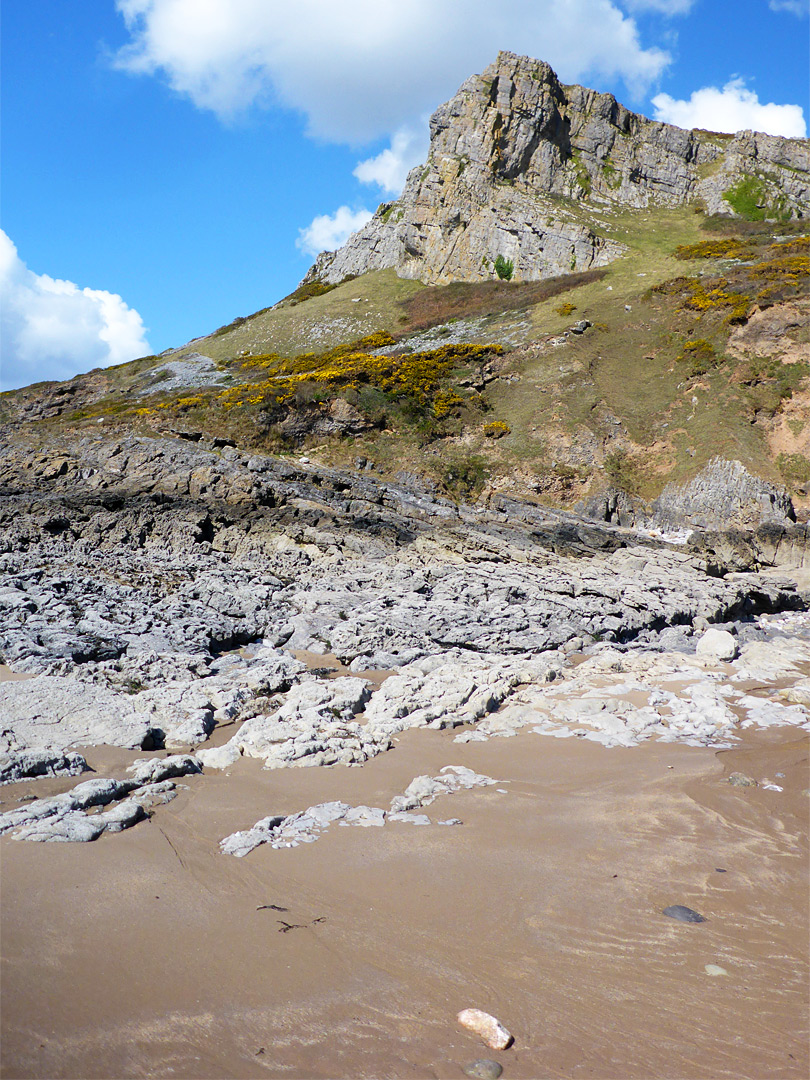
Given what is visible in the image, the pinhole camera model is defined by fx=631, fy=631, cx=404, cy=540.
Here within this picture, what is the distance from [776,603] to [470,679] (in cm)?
1166

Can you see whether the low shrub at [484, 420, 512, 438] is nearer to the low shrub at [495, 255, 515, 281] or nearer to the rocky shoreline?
the rocky shoreline

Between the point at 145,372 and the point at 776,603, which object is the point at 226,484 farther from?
the point at 145,372

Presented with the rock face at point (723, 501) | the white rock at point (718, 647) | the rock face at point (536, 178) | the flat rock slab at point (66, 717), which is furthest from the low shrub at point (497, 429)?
the rock face at point (536, 178)

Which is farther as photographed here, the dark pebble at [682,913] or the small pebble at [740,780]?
the small pebble at [740,780]

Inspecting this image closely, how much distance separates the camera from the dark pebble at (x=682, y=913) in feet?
14.3

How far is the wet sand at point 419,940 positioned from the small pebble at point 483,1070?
53mm

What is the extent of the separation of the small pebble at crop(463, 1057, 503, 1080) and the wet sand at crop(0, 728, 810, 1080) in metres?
0.05

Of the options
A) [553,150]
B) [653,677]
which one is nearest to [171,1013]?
[653,677]

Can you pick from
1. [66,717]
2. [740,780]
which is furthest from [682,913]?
[66,717]

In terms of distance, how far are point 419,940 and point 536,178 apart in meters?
72.0

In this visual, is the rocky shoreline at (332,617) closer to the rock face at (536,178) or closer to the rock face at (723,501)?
the rock face at (723,501)

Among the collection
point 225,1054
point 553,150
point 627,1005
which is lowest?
point 627,1005

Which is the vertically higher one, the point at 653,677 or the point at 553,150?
the point at 553,150

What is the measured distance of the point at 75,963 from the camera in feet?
11.7
